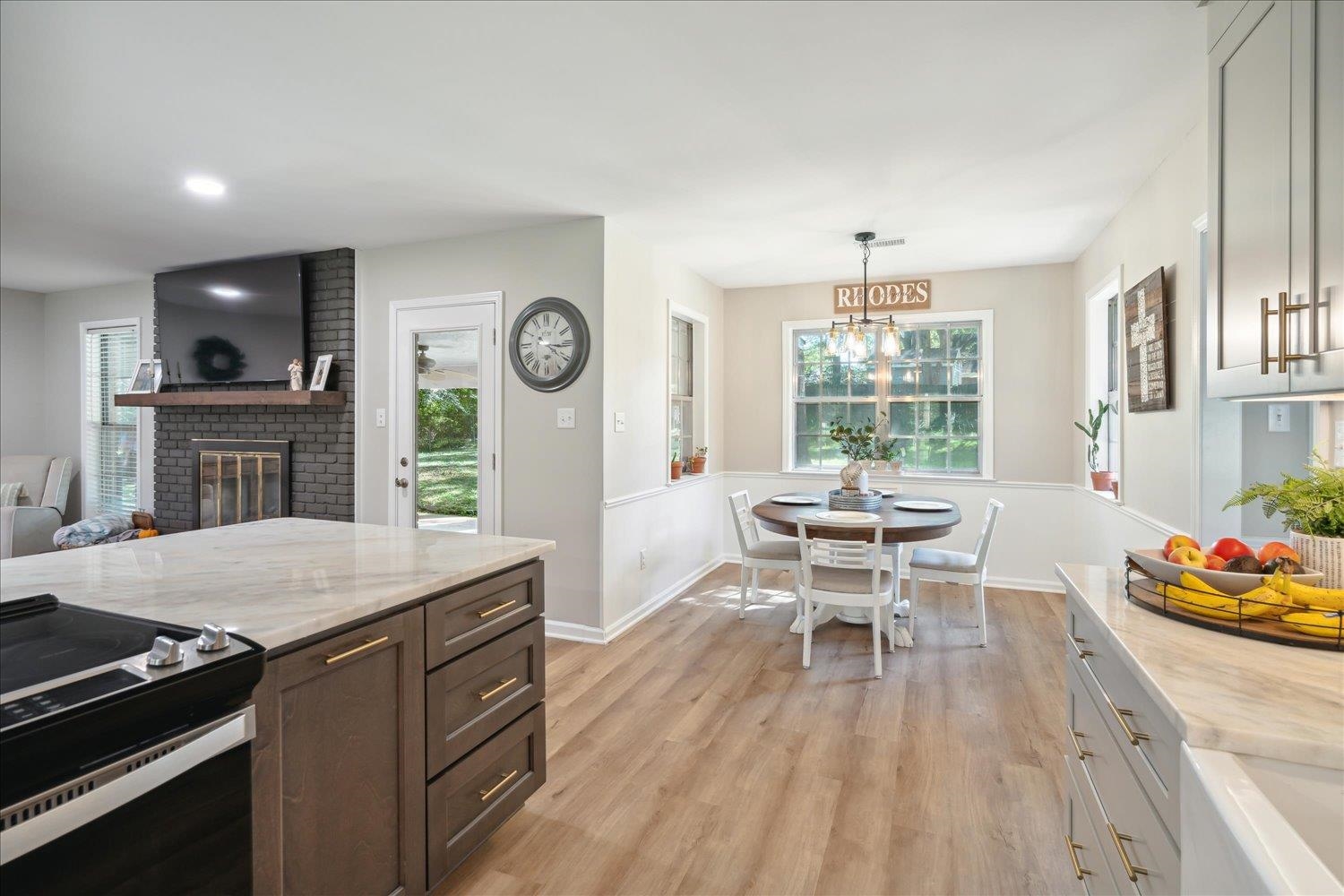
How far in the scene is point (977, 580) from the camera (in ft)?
12.1

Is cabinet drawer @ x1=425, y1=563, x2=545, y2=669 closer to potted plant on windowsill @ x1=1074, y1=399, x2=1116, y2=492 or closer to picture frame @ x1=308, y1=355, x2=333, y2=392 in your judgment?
picture frame @ x1=308, y1=355, x2=333, y2=392

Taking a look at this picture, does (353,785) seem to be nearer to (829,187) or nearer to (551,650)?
(551,650)

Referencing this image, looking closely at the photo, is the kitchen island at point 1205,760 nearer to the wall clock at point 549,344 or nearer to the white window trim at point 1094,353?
the white window trim at point 1094,353

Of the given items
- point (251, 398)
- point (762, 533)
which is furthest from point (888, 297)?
point (251, 398)

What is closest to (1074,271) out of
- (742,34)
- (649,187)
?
(649,187)

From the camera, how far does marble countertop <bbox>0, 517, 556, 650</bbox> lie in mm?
1299

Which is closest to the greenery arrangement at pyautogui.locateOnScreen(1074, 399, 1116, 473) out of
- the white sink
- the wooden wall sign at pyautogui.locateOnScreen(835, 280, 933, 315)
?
the wooden wall sign at pyautogui.locateOnScreen(835, 280, 933, 315)

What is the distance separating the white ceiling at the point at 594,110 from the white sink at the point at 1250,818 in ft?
4.97

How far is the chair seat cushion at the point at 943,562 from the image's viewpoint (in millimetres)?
3725

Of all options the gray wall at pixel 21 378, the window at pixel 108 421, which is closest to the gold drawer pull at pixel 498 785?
the window at pixel 108 421

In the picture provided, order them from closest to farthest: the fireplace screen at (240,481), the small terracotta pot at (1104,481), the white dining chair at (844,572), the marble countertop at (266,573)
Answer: the marble countertop at (266,573)
the white dining chair at (844,572)
the small terracotta pot at (1104,481)
the fireplace screen at (240,481)

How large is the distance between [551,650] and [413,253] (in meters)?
2.65

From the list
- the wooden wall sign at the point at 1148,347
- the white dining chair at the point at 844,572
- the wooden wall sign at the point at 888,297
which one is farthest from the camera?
the wooden wall sign at the point at 888,297

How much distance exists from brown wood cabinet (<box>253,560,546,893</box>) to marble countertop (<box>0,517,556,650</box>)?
0.06 metres
